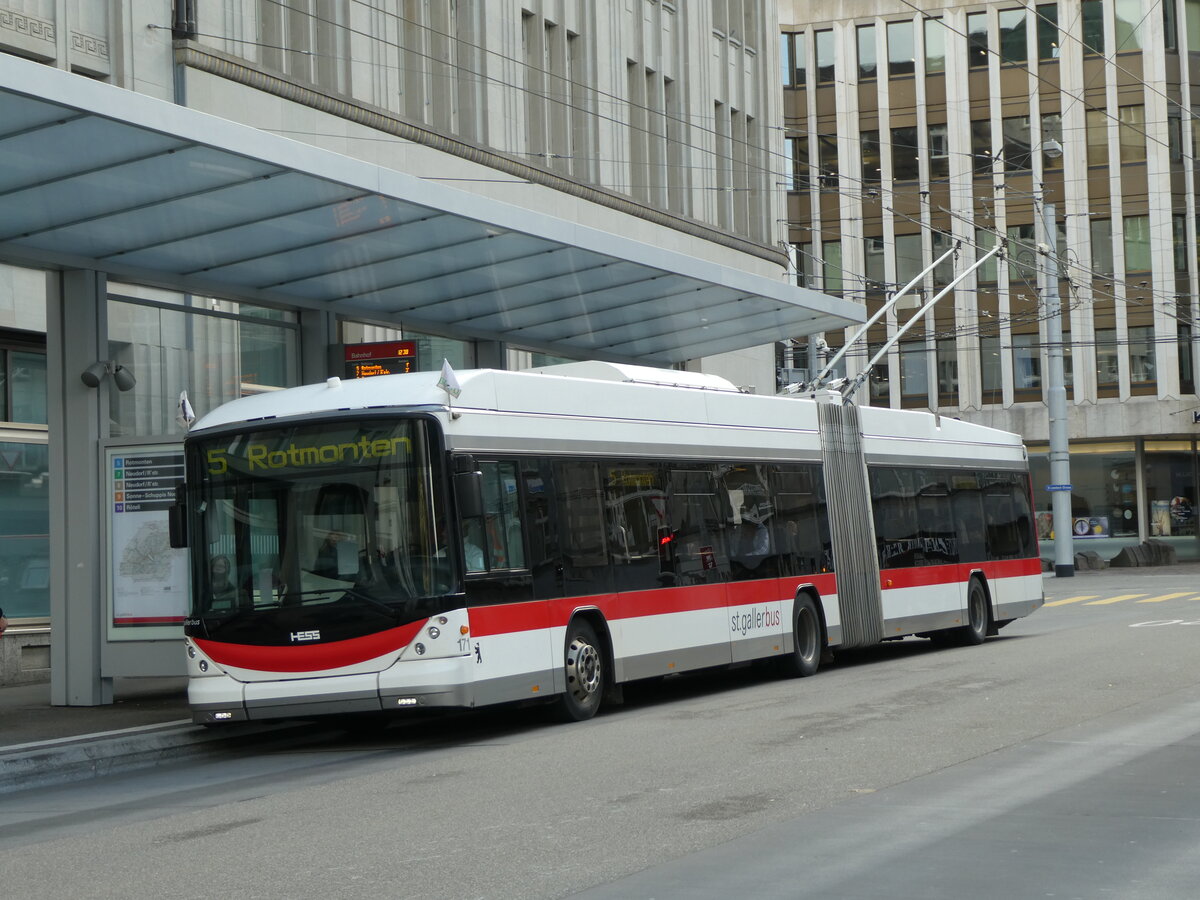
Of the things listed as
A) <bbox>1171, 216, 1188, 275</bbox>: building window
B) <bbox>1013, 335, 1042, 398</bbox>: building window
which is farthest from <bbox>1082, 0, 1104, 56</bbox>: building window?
<bbox>1013, 335, 1042, 398</bbox>: building window

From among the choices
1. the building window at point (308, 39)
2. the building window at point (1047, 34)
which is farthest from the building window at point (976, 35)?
the building window at point (308, 39)

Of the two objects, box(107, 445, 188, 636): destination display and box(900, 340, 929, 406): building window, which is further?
box(900, 340, 929, 406): building window

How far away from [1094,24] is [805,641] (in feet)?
140

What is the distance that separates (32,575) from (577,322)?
7.37 metres

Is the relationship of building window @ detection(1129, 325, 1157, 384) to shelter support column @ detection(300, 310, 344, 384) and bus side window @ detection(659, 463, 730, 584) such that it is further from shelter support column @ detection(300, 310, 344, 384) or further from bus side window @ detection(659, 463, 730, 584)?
bus side window @ detection(659, 463, 730, 584)

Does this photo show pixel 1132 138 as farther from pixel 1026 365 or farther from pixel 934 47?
pixel 1026 365

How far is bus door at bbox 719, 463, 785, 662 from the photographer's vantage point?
16197mm

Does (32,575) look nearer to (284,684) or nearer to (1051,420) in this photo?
(284,684)

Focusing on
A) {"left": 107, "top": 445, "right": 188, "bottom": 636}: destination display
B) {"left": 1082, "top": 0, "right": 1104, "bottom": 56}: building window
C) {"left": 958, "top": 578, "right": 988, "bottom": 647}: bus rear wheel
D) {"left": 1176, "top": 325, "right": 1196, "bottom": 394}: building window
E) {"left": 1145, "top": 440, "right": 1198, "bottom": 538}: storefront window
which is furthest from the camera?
{"left": 1145, "top": 440, "right": 1198, "bottom": 538}: storefront window

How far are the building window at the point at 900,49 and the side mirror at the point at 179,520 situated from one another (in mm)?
47161

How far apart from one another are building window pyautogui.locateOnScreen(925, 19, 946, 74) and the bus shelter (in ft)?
126

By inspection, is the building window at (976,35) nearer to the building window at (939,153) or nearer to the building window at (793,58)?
the building window at (939,153)

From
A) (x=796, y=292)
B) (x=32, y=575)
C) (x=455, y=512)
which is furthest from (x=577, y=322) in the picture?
(x=455, y=512)

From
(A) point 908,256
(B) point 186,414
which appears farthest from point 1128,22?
(B) point 186,414
